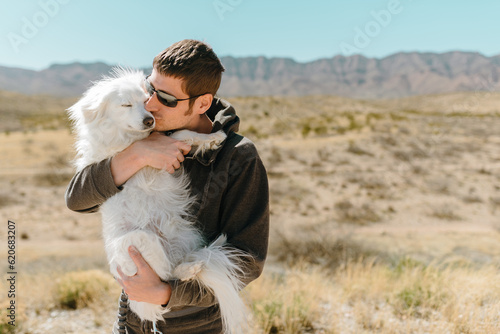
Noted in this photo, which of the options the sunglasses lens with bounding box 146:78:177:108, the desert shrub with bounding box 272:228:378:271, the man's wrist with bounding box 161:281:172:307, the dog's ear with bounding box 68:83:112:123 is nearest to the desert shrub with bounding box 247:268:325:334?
the man's wrist with bounding box 161:281:172:307

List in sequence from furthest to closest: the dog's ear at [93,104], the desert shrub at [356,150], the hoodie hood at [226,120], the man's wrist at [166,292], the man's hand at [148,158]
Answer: the desert shrub at [356,150]
the dog's ear at [93,104]
the hoodie hood at [226,120]
the man's hand at [148,158]
the man's wrist at [166,292]

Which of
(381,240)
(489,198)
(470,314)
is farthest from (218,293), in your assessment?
(489,198)

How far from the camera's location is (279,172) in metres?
19.7

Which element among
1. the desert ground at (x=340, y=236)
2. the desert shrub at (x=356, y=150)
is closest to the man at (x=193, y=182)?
the desert ground at (x=340, y=236)

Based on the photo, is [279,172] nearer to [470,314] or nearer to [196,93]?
[470,314]

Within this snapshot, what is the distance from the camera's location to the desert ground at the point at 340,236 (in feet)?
16.6

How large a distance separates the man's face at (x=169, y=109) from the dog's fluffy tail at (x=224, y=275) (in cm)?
68

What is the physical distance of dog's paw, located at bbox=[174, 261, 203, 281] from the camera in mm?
1825

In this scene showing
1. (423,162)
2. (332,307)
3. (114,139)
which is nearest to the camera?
(114,139)

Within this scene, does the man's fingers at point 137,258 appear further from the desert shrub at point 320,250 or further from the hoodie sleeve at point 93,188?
the desert shrub at point 320,250

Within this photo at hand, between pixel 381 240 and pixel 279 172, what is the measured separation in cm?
891

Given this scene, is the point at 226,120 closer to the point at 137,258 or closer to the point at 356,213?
the point at 137,258

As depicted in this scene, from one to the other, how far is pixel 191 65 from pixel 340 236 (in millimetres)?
9403

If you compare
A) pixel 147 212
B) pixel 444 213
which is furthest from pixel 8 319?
pixel 444 213
